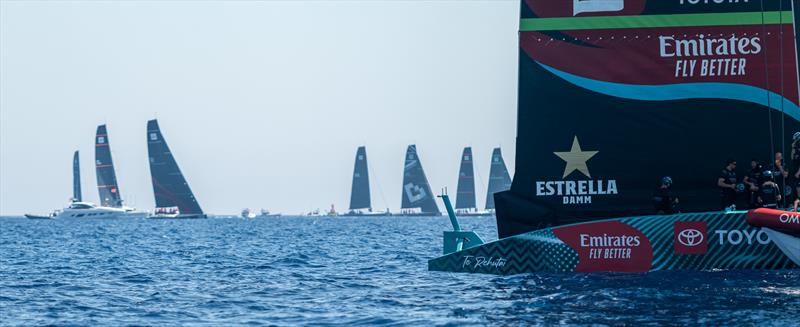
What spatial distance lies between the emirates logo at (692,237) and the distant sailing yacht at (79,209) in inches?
4257

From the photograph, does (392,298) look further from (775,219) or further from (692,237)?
(775,219)

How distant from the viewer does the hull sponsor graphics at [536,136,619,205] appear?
1842 cm

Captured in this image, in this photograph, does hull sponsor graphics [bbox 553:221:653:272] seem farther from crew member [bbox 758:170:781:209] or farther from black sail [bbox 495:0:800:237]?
crew member [bbox 758:170:781:209]

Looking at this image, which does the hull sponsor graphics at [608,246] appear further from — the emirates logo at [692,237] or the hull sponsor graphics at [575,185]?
the hull sponsor graphics at [575,185]

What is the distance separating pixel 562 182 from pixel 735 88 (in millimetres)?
3289

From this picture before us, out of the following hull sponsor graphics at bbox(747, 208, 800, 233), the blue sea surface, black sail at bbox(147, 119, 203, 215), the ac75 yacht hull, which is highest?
black sail at bbox(147, 119, 203, 215)

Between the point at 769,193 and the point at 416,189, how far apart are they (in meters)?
116

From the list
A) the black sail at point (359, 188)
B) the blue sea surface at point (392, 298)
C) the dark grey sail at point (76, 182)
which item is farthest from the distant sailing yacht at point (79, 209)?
the blue sea surface at point (392, 298)

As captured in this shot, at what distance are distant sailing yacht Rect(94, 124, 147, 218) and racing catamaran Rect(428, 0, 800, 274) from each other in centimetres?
9597

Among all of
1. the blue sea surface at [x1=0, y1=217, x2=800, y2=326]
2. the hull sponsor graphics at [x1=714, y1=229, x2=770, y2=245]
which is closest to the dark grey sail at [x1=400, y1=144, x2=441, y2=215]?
the blue sea surface at [x1=0, y1=217, x2=800, y2=326]

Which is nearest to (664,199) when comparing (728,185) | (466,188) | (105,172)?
(728,185)

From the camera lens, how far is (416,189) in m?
134

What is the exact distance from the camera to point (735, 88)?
718 inches

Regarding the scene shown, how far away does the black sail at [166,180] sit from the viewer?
345ft
